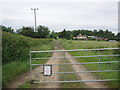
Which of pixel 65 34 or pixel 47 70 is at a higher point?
pixel 65 34

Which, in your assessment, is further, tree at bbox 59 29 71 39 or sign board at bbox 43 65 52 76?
tree at bbox 59 29 71 39

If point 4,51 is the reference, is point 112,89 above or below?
below

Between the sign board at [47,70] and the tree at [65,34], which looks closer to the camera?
the sign board at [47,70]

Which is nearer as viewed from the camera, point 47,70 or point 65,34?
point 47,70

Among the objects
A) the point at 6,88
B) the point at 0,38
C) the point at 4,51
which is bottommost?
the point at 6,88

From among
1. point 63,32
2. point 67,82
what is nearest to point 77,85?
point 67,82

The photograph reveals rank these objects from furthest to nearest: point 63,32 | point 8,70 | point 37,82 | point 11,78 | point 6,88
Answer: point 63,32
point 8,70
point 11,78
point 37,82
point 6,88

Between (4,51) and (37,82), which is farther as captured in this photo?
(4,51)

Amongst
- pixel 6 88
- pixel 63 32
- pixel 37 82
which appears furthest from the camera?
pixel 63 32

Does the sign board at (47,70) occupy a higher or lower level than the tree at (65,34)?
lower

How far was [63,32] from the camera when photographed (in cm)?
9700

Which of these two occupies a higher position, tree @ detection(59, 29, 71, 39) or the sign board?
tree @ detection(59, 29, 71, 39)

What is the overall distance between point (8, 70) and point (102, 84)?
4464 millimetres

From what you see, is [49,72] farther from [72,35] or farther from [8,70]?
[72,35]
